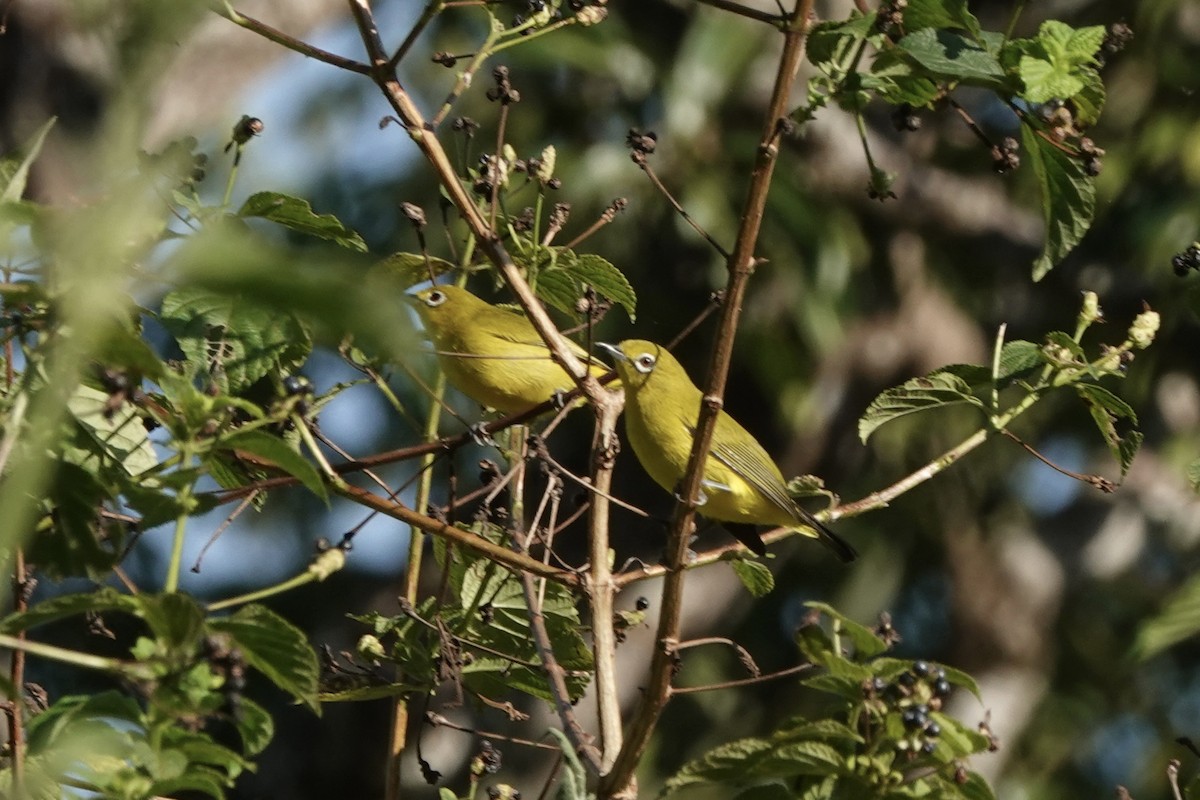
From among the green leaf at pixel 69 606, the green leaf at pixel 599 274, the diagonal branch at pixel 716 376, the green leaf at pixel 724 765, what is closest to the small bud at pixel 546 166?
the green leaf at pixel 599 274

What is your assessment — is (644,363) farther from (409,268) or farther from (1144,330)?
(1144,330)

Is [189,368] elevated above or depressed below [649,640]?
above

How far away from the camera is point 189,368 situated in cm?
172

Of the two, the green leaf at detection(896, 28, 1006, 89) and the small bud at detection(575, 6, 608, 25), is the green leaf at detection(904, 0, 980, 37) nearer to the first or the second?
the green leaf at detection(896, 28, 1006, 89)

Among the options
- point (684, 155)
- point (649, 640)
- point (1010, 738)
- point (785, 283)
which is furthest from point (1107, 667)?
point (684, 155)

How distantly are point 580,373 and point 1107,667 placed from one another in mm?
7870

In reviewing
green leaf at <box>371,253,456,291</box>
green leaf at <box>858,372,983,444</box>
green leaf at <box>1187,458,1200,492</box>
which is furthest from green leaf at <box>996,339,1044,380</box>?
green leaf at <box>371,253,456,291</box>

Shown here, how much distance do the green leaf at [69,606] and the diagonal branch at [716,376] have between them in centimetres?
53

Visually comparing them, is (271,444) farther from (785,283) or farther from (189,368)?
(785,283)

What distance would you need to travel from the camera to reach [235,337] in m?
1.80

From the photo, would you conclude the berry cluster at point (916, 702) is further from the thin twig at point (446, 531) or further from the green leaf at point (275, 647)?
the green leaf at point (275, 647)

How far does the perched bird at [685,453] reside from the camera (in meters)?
3.36

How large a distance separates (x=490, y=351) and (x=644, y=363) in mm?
441

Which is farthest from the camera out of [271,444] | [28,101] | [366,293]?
[28,101]
